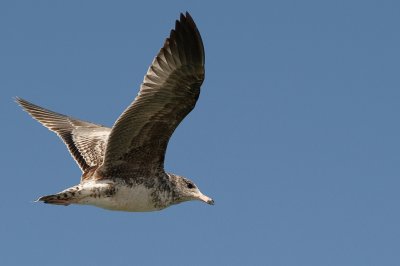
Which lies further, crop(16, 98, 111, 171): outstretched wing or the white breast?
crop(16, 98, 111, 171): outstretched wing

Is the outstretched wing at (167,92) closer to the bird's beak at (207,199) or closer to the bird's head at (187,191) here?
the bird's head at (187,191)

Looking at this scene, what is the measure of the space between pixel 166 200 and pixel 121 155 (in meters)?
1.10

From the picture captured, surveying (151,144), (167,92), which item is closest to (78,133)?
(151,144)

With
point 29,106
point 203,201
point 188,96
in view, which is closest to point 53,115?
point 29,106

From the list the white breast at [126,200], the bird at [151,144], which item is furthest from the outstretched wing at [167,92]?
the white breast at [126,200]

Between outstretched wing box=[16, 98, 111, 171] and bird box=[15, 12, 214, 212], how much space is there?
0.23 feet

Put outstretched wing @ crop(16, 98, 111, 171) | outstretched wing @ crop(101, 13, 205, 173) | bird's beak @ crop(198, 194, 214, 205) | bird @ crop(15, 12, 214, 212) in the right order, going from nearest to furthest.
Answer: outstretched wing @ crop(101, 13, 205, 173) < bird @ crop(15, 12, 214, 212) < bird's beak @ crop(198, 194, 214, 205) < outstretched wing @ crop(16, 98, 111, 171)

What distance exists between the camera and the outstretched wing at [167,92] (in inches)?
490

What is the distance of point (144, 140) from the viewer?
13.4 m

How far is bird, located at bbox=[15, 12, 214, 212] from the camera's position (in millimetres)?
12547

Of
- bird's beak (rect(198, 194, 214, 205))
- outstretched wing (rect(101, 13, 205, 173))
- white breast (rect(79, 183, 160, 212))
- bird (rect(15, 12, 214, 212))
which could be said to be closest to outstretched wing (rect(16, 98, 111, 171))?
bird (rect(15, 12, 214, 212))

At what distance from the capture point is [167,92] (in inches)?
500

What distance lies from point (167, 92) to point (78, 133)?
4740 millimetres

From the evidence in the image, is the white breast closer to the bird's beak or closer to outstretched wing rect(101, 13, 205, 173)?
outstretched wing rect(101, 13, 205, 173)
